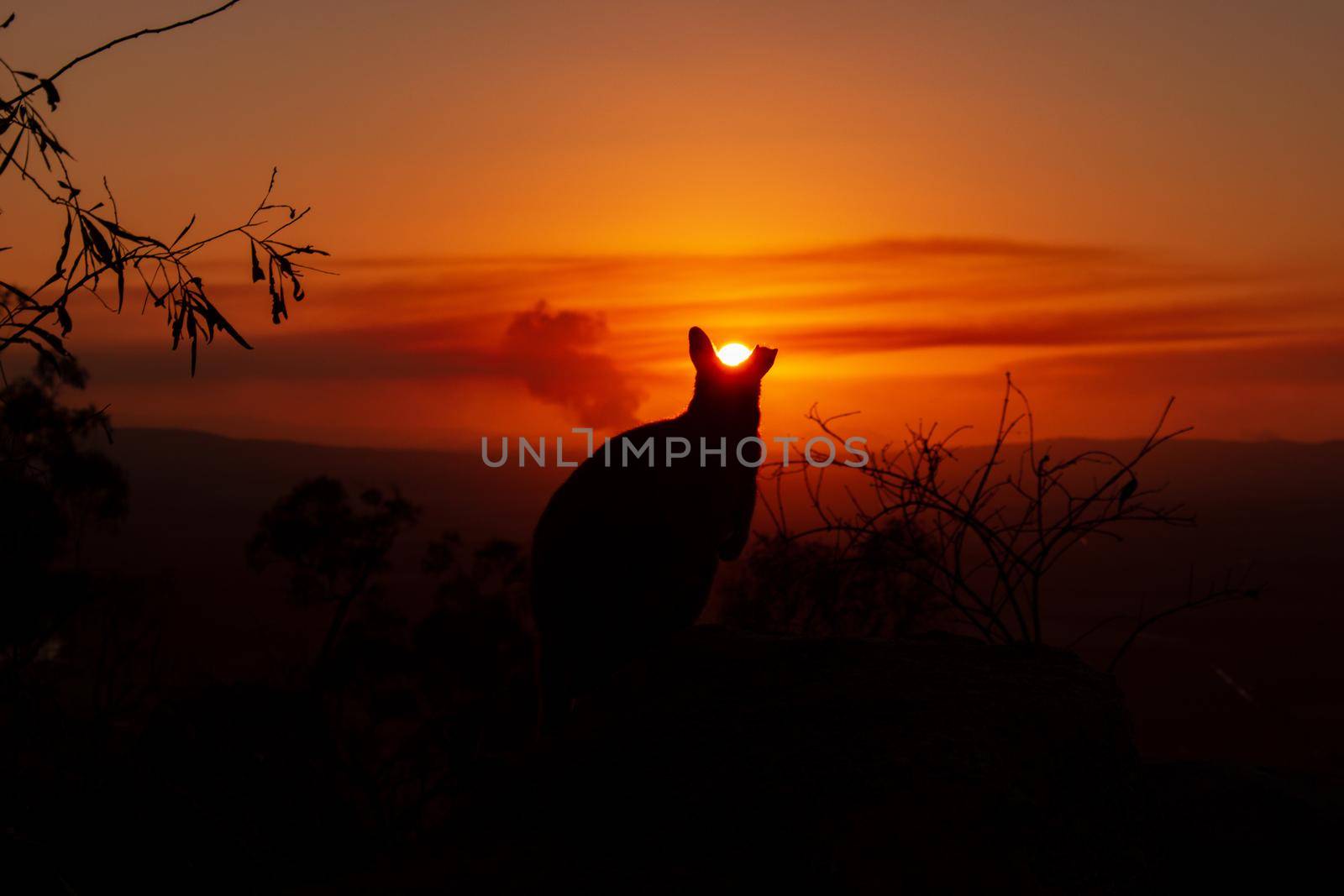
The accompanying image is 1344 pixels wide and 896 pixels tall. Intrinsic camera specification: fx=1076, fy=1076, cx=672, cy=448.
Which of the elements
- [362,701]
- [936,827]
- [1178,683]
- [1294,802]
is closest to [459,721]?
[362,701]

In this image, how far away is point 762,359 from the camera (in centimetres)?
600

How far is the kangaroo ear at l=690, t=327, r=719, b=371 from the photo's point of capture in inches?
→ 235

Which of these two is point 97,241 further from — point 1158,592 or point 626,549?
point 1158,592

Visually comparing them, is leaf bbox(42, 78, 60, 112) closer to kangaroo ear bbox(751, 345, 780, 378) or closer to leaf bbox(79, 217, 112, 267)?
leaf bbox(79, 217, 112, 267)

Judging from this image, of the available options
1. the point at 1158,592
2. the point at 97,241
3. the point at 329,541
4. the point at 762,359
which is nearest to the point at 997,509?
the point at 762,359

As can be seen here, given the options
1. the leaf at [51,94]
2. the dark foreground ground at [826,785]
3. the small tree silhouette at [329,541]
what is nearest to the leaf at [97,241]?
the leaf at [51,94]

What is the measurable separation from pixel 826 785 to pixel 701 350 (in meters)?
2.69

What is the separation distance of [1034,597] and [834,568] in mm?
1220

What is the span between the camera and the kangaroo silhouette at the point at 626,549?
17.5 ft

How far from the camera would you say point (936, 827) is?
3719 millimetres

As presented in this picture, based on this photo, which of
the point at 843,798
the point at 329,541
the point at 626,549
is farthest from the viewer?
the point at 329,541

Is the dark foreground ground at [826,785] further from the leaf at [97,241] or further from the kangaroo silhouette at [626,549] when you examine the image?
the leaf at [97,241]

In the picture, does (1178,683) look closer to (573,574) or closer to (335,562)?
A: (335,562)

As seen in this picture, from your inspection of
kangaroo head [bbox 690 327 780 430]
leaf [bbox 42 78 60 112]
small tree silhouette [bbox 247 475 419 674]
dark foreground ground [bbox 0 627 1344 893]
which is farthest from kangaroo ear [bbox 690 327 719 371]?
small tree silhouette [bbox 247 475 419 674]
